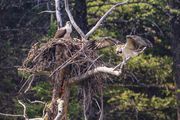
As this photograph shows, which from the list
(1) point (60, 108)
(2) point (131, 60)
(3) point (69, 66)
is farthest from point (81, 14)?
(1) point (60, 108)

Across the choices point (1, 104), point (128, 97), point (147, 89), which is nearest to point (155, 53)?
point (147, 89)

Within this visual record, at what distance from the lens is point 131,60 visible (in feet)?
43.6

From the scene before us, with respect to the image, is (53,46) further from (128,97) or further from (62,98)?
(128,97)

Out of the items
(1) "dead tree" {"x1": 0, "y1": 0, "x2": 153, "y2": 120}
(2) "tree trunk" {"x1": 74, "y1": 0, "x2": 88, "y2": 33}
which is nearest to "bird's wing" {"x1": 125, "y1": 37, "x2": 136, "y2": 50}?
(1) "dead tree" {"x1": 0, "y1": 0, "x2": 153, "y2": 120}

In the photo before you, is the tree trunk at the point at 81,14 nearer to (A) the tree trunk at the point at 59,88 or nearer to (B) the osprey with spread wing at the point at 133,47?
(A) the tree trunk at the point at 59,88

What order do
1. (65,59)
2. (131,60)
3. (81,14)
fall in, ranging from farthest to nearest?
1. (131,60)
2. (81,14)
3. (65,59)

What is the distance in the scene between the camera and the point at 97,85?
626 centimetres

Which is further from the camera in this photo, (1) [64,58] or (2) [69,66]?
(2) [69,66]

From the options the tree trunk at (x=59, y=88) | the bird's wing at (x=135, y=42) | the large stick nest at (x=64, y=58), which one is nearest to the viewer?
the bird's wing at (x=135, y=42)

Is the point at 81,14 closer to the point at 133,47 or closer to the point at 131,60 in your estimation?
the point at 131,60

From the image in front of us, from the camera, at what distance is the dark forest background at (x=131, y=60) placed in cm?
1316

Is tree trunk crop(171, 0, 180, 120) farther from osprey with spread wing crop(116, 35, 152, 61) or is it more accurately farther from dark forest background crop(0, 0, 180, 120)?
osprey with spread wing crop(116, 35, 152, 61)

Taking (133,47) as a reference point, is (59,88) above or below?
below

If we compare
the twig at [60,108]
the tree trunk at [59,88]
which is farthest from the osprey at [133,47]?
the tree trunk at [59,88]
